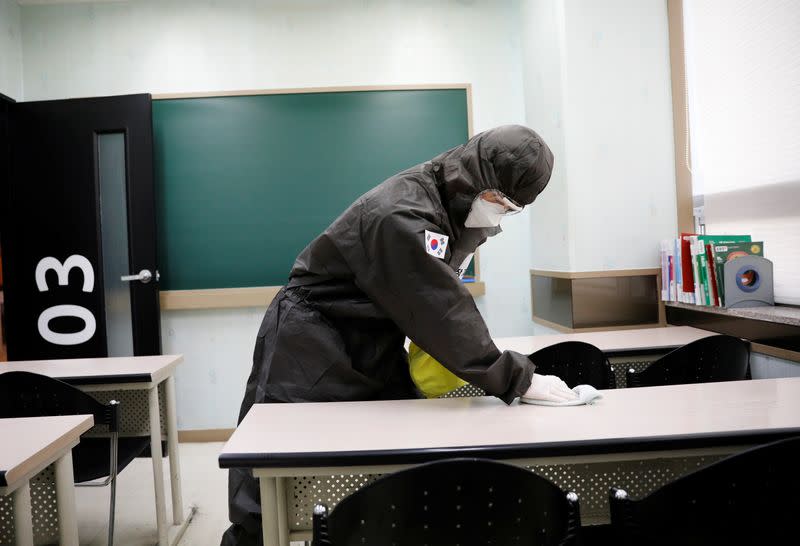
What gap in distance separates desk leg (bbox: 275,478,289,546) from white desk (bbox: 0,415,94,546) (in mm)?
520

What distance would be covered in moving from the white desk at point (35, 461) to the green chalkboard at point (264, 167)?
2.33 m

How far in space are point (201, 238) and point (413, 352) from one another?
2721 millimetres

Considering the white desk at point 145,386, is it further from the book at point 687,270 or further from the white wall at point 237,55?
the book at point 687,270

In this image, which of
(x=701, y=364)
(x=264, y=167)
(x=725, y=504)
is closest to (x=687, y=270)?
(x=701, y=364)

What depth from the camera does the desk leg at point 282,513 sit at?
1.18m

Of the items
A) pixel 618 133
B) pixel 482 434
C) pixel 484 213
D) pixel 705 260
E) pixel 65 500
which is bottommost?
pixel 65 500

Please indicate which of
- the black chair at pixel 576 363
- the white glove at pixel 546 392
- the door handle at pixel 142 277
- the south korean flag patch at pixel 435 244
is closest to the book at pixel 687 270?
the black chair at pixel 576 363

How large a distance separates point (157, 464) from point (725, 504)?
2.21 m

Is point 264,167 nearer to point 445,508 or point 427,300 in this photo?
point 427,300

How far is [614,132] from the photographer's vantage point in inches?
122

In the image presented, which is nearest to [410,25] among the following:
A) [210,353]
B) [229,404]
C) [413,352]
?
[210,353]

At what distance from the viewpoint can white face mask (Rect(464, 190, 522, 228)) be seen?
1401 millimetres

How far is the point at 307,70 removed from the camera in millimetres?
3875

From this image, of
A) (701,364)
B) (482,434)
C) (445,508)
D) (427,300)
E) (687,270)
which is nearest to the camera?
(445,508)
